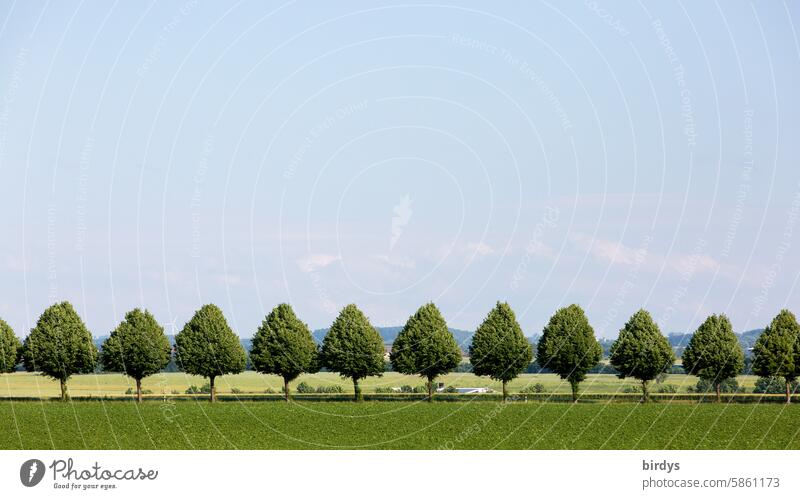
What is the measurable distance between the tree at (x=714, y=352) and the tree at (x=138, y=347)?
50.7m

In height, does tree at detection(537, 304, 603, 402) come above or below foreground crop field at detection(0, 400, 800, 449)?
above

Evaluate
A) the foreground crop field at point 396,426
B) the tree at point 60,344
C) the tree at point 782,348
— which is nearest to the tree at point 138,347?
the tree at point 60,344

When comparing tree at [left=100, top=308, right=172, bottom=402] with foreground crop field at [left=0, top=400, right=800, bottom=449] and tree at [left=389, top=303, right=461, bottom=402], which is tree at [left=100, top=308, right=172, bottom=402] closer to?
foreground crop field at [left=0, top=400, right=800, bottom=449]

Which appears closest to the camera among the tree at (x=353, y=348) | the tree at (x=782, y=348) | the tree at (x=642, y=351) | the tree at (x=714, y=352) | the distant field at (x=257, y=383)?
the tree at (x=782, y=348)

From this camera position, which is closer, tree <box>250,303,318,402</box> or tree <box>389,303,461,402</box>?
tree <box>389,303,461,402</box>

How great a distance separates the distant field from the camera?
371 feet

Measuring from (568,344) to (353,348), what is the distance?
2117 cm

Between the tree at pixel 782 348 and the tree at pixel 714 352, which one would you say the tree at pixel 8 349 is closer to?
the tree at pixel 714 352

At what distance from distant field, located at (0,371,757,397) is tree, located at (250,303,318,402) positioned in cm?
546

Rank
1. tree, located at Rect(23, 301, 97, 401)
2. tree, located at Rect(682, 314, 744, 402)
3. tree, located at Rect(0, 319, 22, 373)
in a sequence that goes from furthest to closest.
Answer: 1. tree, located at Rect(23, 301, 97, 401)
2. tree, located at Rect(0, 319, 22, 373)
3. tree, located at Rect(682, 314, 744, 402)

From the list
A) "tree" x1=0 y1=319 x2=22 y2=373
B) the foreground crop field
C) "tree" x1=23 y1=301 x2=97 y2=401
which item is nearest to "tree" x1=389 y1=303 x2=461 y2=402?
the foreground crop field

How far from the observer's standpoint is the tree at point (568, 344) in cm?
10519

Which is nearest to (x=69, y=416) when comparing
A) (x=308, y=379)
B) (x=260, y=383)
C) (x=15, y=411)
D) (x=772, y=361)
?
(x=15, y=411)

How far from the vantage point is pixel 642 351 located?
104000 millimetres
